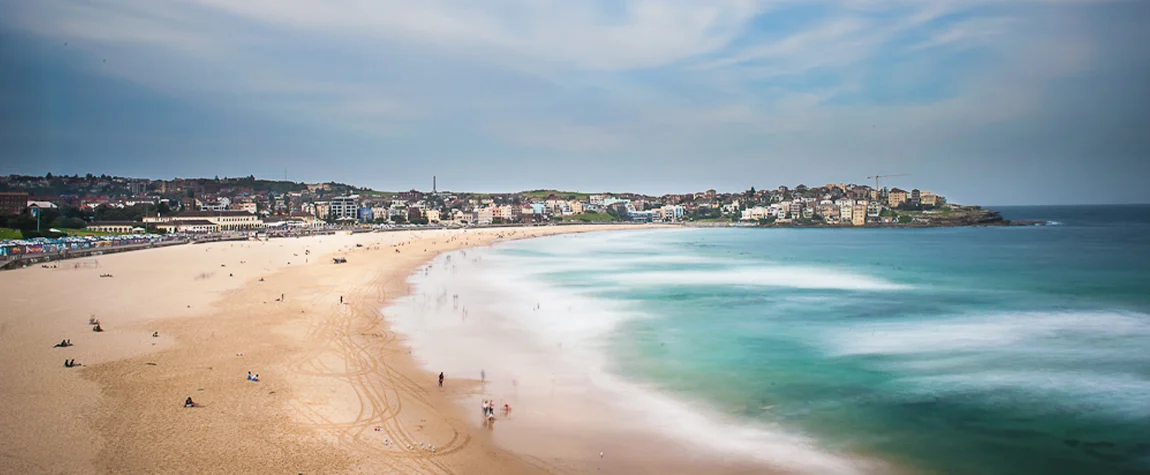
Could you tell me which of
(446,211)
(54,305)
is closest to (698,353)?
(54,305)

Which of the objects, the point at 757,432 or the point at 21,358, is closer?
the point at 757,432

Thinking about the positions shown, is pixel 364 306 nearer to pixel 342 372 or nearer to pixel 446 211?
pixel 342 372

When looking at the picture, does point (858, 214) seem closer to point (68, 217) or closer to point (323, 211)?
point (323, 211)

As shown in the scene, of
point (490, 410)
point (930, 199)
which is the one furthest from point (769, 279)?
point (930, 199)

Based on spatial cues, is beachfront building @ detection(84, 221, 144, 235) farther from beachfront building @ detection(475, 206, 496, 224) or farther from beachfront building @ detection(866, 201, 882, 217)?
beachfront building @ detection(866, 201, 882, 217)

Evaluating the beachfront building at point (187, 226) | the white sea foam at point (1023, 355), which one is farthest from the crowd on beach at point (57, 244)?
the white sea foam at point (1023, 355)

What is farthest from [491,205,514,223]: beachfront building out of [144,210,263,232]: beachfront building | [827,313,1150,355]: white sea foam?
[827,313,1150,355]: white sea foam

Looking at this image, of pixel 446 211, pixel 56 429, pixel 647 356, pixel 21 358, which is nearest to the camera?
pixel 56 429
